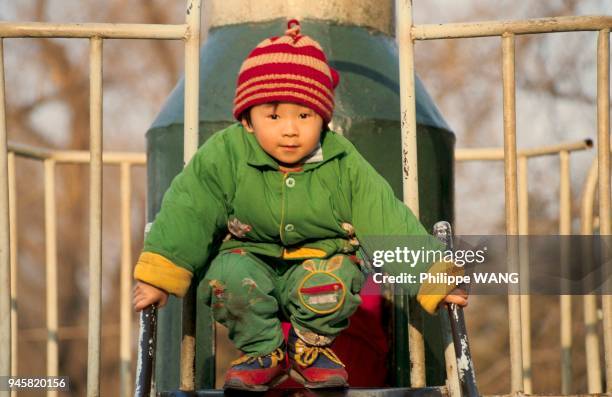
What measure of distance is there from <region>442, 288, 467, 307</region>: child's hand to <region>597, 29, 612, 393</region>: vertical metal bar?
52 cm

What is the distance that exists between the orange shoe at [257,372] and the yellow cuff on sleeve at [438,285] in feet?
1.05

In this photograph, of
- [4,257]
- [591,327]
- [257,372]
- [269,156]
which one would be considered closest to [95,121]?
[4,257]

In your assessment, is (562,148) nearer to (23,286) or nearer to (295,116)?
(295,116)

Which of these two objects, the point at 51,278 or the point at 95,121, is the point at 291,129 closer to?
the point at 95,121

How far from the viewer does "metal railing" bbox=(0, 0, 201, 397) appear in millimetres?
2945

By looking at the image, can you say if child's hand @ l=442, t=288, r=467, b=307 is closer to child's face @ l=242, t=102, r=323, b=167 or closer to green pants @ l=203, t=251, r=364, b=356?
green pants @ l=203, t=251, r=364, b=356

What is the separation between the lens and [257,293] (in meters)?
2.57

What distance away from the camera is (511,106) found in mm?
2959

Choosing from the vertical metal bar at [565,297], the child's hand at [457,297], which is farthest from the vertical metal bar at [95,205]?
the vertical metal bar at [565,297]

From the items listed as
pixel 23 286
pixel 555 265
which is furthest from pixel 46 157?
pixel 23 286

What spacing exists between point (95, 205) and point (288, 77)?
609 millimetres

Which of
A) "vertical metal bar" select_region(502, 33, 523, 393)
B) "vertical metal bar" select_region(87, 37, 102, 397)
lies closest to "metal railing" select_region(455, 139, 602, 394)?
"vertical metal bar" select_region(502, 33, 523, 393)

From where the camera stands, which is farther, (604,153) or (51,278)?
(51,278)

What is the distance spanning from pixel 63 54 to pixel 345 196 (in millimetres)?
9629
